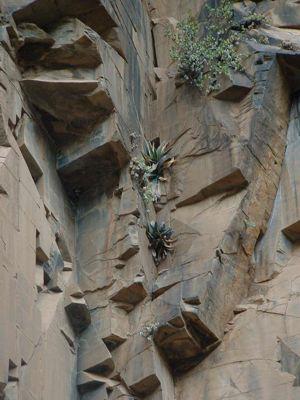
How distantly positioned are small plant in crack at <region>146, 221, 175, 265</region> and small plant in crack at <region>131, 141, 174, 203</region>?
56 cm

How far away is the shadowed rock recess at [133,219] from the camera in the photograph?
2103 cm

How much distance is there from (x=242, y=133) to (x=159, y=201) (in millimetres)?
1892

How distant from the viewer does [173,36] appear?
2622 centimetres

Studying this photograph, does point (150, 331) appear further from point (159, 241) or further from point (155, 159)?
point (155, 159)

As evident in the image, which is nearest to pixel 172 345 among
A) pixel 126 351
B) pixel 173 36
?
pixel 126 351

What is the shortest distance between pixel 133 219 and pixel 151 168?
1.52 meters

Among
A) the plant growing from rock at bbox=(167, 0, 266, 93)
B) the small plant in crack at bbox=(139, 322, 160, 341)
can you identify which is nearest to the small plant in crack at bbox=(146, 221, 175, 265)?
the small plant in crack at bbox=(139, 322, 160, 341)

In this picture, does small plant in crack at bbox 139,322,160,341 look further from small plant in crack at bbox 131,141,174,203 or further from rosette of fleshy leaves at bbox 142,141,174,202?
rosette of fleshy leaves at bbox 142,141,174,202

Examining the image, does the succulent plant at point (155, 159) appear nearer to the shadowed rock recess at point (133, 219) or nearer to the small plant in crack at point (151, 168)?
the small plant in crack at point (151, 168)

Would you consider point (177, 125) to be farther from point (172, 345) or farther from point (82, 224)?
point (172, 345)

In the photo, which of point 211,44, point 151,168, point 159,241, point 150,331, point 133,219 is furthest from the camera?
point 211,44

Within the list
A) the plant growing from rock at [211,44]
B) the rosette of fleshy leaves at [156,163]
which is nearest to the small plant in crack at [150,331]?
the rosette of fleshy leaves at [156,163]

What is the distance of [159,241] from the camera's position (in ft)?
76.0

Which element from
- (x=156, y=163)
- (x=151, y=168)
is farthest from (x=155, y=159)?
(x=151, y=168)
